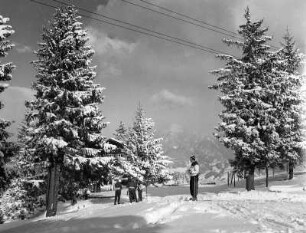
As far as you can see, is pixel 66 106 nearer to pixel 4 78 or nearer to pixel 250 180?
pixel 4 78

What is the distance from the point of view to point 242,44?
2852 centimetres

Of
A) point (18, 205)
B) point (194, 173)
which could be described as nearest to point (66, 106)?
point (194, 173)

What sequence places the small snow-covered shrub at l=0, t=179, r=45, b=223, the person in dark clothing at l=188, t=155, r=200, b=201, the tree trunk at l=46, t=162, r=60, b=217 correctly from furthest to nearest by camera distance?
the small snow-covered shrub at l=0, t=179, r=45, b=223
the tree trunk at l=46, t=162, r=60, b=217
the person in dark clothing at l=188, t=155, r=200, b=201

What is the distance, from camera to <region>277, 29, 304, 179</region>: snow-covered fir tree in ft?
95.2

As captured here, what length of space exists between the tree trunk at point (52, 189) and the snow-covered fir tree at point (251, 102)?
11.7 meters

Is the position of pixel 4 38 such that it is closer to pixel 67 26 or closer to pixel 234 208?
pixel 67 26

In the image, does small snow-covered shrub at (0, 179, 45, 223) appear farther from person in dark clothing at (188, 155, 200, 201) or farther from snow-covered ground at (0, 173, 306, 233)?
snow-covered ground at (0, 173, 306, 233)

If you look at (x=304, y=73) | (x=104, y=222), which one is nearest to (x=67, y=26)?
(x=104, y=222)

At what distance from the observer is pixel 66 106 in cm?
2425

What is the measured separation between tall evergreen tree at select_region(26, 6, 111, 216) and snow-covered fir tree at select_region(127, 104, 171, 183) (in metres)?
14.0

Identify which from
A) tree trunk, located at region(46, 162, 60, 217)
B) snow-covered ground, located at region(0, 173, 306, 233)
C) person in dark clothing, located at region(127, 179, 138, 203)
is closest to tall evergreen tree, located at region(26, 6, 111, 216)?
tree trunk, located at region(46, 162, 60, 217)

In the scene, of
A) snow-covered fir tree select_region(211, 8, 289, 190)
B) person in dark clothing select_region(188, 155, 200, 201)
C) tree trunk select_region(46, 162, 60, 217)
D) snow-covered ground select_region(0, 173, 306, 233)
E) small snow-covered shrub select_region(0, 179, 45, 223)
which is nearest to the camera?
snow-covered ground select_region(0, 173, 306, 233)

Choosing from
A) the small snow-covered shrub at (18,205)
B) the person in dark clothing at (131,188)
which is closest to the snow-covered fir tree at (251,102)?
the person in dark clothing at (131,188)

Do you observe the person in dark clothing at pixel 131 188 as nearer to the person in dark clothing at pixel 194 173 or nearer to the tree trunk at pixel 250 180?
the tree trunk at pixel 250 180
